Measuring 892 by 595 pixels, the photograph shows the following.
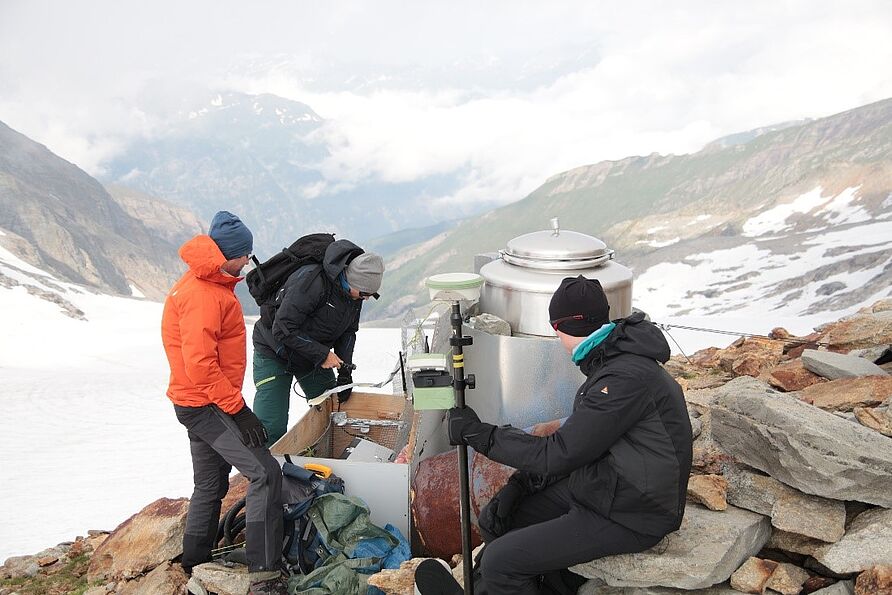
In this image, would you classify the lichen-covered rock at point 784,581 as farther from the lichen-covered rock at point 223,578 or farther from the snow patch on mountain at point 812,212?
the snow patch on mountain at point 812,212

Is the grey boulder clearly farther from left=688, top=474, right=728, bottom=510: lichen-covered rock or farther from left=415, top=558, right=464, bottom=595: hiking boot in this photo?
left=415, top=558, right=464, bottom=595: hiking boot

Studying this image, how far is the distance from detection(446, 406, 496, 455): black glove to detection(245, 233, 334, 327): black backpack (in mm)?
2882

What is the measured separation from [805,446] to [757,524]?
1.85 feet

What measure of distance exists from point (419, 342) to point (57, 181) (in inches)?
6356

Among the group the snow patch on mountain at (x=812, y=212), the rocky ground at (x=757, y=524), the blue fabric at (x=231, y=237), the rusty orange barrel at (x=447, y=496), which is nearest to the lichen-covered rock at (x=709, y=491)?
the rocky ground at (x=757, y=524)

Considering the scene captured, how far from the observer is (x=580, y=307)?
155 inches

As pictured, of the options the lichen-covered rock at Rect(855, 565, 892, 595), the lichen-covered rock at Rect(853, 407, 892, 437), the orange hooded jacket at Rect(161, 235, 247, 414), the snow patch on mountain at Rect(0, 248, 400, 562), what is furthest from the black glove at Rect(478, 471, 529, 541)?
the snow patch on mountain at Rect(0, 248, 400, 562)

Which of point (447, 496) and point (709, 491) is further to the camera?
point (447, 496)

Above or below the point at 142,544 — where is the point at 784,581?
above

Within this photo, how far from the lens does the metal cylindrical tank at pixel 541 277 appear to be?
21.1 ft

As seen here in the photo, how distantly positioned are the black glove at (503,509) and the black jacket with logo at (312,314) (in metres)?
2.55

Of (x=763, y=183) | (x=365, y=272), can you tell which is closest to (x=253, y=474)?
(x=365, y=272)

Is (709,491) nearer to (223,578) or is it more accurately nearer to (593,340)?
(593,340)

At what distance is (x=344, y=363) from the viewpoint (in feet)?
23.6
